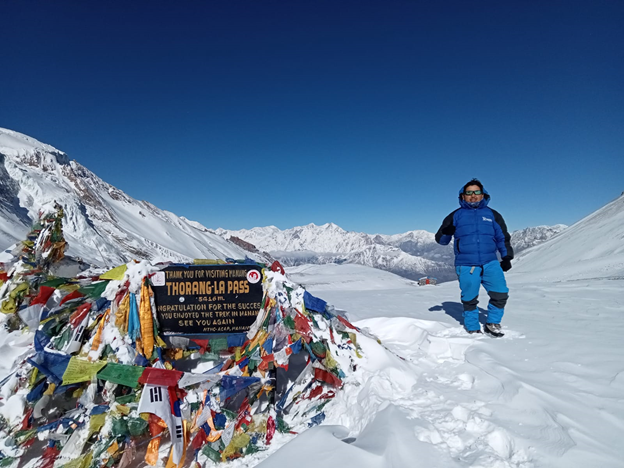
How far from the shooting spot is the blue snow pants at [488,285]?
4.89 metres

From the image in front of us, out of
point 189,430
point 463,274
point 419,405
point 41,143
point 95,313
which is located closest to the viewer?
point 419,405

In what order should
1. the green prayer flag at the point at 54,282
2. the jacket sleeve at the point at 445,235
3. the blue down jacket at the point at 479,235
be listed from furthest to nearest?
the jacket sleeve at the point at 445,235
the blue down jacket at the point at 479,235
the green prayer flag at the point at 54,282

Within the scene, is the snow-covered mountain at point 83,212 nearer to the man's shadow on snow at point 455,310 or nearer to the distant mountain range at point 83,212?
the distant mountain range at point 83,212

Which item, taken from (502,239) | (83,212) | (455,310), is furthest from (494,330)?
(83,212)

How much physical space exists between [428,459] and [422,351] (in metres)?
2.34

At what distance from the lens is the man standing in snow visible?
4941mm

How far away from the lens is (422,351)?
465cm

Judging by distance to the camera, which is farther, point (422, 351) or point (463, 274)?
point (463, 274)

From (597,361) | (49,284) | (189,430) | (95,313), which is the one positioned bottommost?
(189,430)

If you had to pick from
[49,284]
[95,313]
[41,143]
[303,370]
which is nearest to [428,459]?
[303,370]

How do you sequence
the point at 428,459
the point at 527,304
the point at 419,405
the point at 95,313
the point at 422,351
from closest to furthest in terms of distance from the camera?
the point at 428,459, the point at 419,405, the point at 95,313, the point at 422,351, the point at 527,304

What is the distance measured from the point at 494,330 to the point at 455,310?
2.35m

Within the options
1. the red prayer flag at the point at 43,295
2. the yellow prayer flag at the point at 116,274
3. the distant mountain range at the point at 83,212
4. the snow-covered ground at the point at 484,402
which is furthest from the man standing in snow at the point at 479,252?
the distant mountain range at the point at 83,212

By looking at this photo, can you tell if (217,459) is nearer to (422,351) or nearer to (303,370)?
(303,370)
